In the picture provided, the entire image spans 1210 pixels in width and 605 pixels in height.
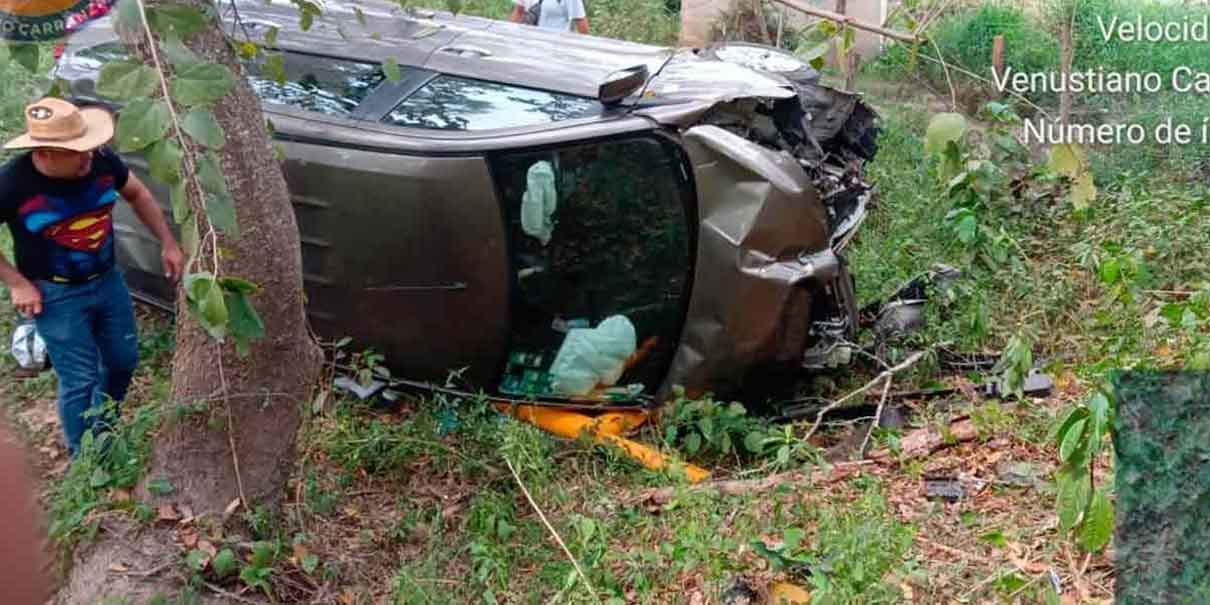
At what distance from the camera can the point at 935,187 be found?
6539 millimetres

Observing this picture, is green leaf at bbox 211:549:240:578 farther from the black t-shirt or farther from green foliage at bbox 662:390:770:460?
green foliage at bbox 662:390:770:460

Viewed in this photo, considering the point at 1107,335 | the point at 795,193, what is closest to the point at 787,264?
the point at 795,193

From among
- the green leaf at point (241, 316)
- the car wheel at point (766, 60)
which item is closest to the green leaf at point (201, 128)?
the green leaf at point (241, 316)

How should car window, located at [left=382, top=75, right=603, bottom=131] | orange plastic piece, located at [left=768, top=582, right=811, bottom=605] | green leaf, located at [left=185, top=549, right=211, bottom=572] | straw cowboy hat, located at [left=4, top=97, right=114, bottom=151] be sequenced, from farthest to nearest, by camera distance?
car window, located at [left=382, top=75, right=603, bottom=131] < straw cowboy hat, located at [left=4, top=97, right=114, bottom=151] < green leaf, located at [left=185, top=549, right=211, bottom=572] < orange plastic piece, located at [left=768, top=582, right=811, bottom=605]

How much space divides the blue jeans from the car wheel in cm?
299

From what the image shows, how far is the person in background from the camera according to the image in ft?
23.4

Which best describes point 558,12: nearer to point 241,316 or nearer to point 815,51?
point 815,51

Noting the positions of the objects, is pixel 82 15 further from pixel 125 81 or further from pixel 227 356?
pixel 125 81

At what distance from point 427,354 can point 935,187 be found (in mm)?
3318

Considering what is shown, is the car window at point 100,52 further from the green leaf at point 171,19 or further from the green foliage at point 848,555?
the green foliage at point 848,555

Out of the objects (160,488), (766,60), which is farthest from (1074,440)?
(766,60)

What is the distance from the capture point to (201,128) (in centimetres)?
224

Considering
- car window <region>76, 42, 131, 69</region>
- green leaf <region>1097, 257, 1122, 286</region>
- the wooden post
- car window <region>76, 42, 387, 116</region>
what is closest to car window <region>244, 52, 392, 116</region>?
car window <region>76, 42, 387, 116</region>

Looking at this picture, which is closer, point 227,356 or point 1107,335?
point 227,356
